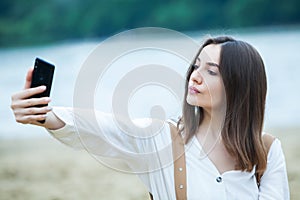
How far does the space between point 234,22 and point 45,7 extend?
86.4 inches

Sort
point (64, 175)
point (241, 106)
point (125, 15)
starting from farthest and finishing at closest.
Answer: point (125, 15) → point (64, 175) → point (241, 106)

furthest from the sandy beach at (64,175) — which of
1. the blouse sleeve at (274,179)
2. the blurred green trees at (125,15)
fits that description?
the blurred green trees at (125,15)

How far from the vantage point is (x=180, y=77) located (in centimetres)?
115

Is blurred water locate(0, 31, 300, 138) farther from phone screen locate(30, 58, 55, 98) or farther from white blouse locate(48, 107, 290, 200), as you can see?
phone screen locate(30, 58, 55, 98)

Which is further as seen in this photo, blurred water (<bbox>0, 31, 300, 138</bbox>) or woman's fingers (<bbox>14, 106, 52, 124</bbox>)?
blurred water (<bbox>0, 31, 300, 138</bbox>)

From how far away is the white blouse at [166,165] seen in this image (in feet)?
3.21

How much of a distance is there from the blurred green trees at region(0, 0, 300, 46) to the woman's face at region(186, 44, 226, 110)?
532 cm

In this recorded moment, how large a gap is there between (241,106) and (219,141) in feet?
0.26

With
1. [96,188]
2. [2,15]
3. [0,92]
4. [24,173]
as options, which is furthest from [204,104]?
[2,15]

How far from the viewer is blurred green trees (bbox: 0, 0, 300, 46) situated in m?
6.47

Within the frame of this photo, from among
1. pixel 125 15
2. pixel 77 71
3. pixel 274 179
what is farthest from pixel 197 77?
pixel 125 15

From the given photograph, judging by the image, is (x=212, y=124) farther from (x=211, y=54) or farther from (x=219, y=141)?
(x=211, y=54)

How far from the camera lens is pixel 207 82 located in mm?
1059

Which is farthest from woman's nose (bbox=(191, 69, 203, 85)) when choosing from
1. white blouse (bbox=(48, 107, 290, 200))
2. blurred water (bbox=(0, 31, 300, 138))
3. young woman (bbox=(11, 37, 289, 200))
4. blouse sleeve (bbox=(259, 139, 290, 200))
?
blurred water (bbox=(0, 31, 300, 138))
